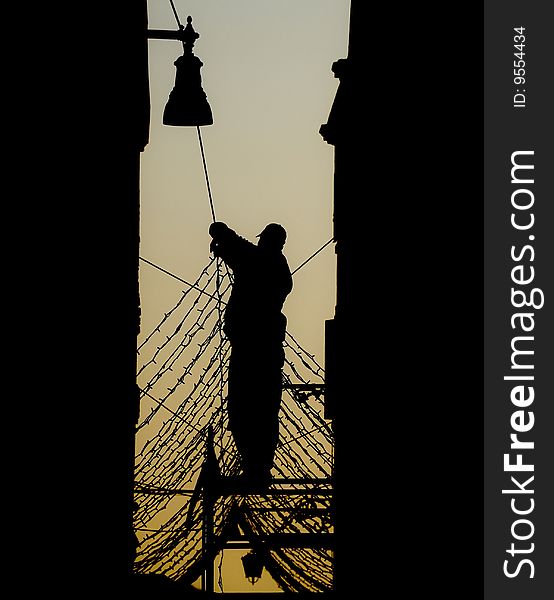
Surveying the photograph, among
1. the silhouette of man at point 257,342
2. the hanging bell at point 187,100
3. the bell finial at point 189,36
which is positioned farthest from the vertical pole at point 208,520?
the bell finial at point 189,36

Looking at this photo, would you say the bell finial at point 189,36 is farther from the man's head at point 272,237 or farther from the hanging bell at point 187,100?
the man's head at point 272,237

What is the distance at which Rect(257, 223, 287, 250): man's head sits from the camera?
1156 cm

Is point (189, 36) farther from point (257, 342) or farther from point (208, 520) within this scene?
point (208, 520)

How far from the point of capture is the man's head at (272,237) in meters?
11.6

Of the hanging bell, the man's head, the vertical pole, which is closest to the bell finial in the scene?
the hanging bell

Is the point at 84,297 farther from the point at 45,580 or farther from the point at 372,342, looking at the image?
the point at 372,342

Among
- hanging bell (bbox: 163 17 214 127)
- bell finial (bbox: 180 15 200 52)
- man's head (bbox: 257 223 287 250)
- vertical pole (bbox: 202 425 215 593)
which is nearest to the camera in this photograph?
bell finial (bbox: 180 15 200 52)

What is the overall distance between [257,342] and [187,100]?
2.61 meters

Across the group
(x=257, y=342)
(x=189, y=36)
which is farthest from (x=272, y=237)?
(x=189, y=36)

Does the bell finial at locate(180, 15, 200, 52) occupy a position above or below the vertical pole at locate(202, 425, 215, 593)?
above

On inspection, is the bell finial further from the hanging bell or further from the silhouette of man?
the silhouette of man

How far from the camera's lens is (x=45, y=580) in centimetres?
607

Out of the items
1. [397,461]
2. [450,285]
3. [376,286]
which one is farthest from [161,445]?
[450,285]

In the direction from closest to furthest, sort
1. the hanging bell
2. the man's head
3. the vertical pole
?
1. the hanging bell
2. the man's head
3. the vertical pole
